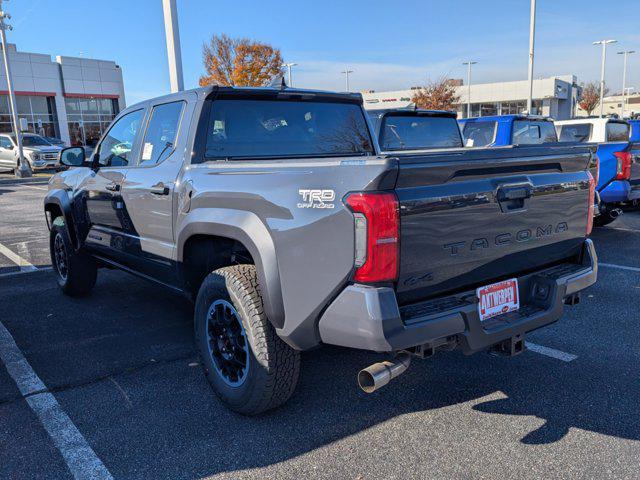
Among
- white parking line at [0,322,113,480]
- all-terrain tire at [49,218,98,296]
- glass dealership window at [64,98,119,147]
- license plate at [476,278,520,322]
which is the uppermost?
glass dealership window at [64,98,119,147]

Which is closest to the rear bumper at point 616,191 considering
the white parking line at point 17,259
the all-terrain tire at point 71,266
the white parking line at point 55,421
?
the all-terrain tire at point 71,266

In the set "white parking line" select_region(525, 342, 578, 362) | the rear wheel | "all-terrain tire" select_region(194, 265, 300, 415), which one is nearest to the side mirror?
"all-terrain tire" select_region(194, 265, 300, 415)

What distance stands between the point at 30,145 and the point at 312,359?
26561mm

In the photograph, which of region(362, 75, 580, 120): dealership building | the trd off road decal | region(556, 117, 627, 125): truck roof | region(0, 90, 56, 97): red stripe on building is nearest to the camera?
the trd off road decal

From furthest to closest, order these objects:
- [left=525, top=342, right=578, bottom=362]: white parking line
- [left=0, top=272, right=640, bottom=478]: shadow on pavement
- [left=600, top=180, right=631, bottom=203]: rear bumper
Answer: [left=600, top=180, right=631, bottom=203]: rear bumper < [left=525, top=342, right=578, bottom=362]: white parking line < [left=0, top=272, right=640, bottom=478]: shadow on pavement

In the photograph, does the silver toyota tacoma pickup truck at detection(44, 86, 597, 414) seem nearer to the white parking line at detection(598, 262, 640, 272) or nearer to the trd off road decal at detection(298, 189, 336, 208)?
the trd off road decal at detection(298, 189, 336, 208)

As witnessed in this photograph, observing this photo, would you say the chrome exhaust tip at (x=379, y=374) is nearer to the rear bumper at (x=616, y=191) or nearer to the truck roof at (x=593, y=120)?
the rear bumper at (x=616, y=191)

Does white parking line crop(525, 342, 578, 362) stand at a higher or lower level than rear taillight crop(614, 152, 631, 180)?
lower

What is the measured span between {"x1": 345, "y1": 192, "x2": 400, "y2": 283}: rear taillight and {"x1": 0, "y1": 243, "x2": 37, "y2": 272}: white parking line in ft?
19.8

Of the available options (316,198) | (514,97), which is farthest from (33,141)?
(514,97)

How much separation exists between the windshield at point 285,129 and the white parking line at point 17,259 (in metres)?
4.64

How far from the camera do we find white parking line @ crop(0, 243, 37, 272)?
7.13m

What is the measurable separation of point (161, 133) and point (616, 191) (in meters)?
7.26

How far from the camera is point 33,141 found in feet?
86.9
